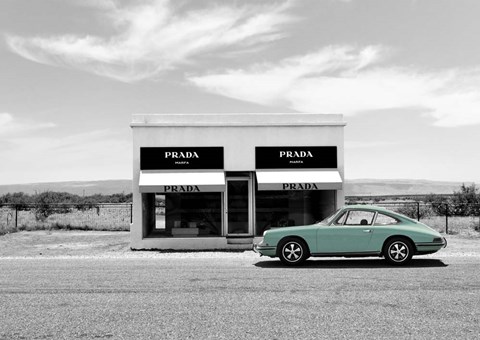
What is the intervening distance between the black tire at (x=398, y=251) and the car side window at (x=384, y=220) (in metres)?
0.47

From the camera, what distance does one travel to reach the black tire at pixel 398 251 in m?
12.3

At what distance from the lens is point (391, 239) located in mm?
12453

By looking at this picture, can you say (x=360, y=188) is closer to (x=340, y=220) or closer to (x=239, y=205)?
(x=239, y=205)

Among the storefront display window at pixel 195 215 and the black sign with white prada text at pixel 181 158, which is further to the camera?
the storefront display window at pixel 195 215

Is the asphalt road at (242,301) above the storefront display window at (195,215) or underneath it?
underneath

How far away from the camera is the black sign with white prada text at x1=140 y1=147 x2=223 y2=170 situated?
735 inches

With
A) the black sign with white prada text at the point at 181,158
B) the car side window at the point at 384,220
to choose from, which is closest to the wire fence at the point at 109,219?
the black sign with white prada text at the point at 181,158

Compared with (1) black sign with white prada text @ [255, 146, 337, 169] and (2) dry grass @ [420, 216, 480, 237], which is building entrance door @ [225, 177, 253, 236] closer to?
(1) black sign with white prada text @ [255, 146, 337, 169]

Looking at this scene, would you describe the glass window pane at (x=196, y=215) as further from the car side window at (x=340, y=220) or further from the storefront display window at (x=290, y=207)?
the car side window at (x=340, y=220)

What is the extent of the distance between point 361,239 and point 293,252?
5.46 feet

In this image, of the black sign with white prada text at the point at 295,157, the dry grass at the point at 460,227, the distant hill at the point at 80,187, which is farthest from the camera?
the distant hill at the point at 80,187

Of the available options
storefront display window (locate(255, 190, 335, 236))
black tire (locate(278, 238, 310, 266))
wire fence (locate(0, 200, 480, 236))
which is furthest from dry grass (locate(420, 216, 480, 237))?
black tire (locate(278, 238, 310, 266))

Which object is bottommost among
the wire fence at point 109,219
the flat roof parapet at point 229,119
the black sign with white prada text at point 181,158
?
the wire fence at point 109,219

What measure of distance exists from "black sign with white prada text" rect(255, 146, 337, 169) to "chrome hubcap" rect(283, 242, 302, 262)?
650cm
